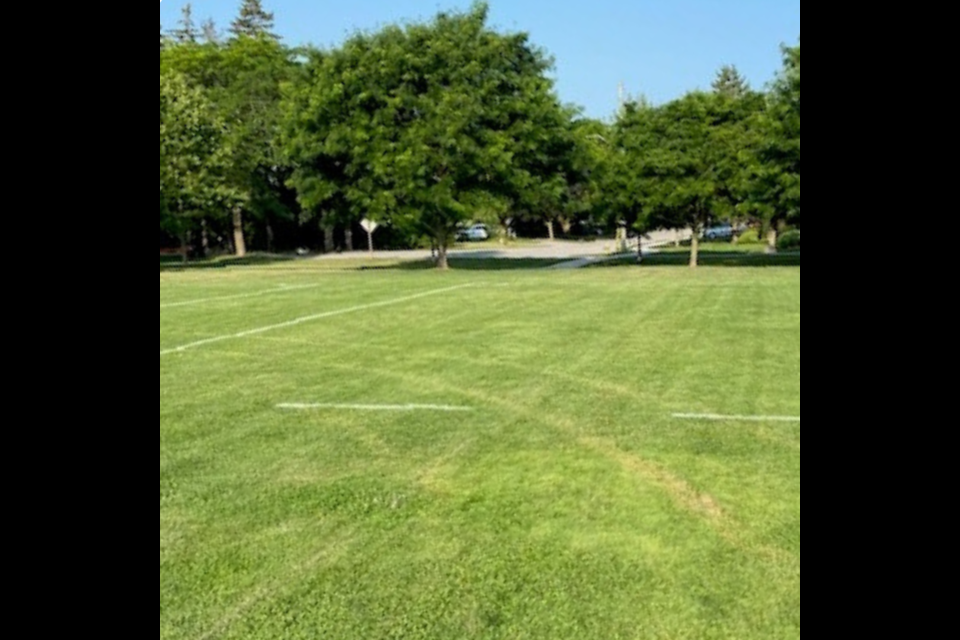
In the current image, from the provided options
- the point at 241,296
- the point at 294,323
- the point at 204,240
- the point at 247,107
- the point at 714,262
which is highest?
the point at 247,107

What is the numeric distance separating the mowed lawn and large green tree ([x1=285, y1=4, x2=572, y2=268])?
1780 cm

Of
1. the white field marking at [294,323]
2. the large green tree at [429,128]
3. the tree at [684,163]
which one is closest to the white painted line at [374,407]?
the white field marking at [294,323]

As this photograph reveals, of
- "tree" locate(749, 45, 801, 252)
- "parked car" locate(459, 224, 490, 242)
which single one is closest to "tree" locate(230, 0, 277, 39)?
"parked car" locate(459, 224, 490, 242)

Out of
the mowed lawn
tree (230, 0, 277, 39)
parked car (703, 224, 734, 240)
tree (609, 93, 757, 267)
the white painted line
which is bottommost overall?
the mowed lawn

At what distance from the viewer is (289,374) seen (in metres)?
9.45

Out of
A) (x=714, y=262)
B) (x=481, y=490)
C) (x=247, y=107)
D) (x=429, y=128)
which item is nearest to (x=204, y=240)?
(x=247, y=107)

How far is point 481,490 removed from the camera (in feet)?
17.4

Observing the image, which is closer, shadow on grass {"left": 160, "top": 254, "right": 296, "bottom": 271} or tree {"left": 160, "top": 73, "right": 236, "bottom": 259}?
tree {"left": 160, "top": 73, "right": 236, "bottom": 259}

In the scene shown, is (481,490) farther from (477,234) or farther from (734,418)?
(477,234)

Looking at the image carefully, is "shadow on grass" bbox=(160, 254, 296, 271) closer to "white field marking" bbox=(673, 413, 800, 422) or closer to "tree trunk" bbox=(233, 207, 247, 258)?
"tree trunk" bbox=(233, 207, 247, 258)

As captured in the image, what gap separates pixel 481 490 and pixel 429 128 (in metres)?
25.1

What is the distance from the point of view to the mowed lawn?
3.70 m
